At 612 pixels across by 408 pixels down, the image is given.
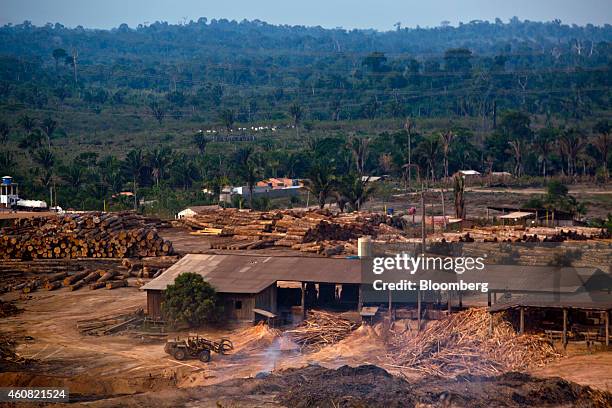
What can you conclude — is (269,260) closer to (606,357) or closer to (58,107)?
(606,357)

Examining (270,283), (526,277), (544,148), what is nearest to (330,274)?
(270,283)

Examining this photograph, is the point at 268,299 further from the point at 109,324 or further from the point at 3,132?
the point at 3,132

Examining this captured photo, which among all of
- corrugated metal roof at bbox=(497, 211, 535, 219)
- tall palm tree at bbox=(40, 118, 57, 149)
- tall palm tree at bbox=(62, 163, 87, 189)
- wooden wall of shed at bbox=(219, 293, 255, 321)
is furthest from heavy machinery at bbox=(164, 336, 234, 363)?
tall palm tree at bbox=(40, 118, 57, 149)

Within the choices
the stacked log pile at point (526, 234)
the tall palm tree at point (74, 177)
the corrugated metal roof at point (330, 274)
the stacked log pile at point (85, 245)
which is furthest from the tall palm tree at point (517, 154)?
the corrugated metal roof at point (330, 274)

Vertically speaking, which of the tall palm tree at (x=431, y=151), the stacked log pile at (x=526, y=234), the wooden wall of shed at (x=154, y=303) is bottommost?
the wooden wall of shed at (x=154, y=303)

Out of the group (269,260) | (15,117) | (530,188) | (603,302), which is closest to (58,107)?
(15,117)

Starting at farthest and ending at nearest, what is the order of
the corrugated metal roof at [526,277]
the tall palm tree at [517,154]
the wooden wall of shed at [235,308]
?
1. the tall palm tree at [517,154]
2. the wooden wall of shed at [235,308]
3. the corrugated metal roof at [526,277]

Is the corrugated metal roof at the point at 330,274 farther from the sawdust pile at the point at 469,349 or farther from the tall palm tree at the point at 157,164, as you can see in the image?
the tall palm tree at the point at 157,164

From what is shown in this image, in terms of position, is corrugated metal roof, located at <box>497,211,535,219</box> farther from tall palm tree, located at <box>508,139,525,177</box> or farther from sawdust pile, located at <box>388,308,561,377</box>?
tall palm tree, located at <box>508,139,525,177</box>
